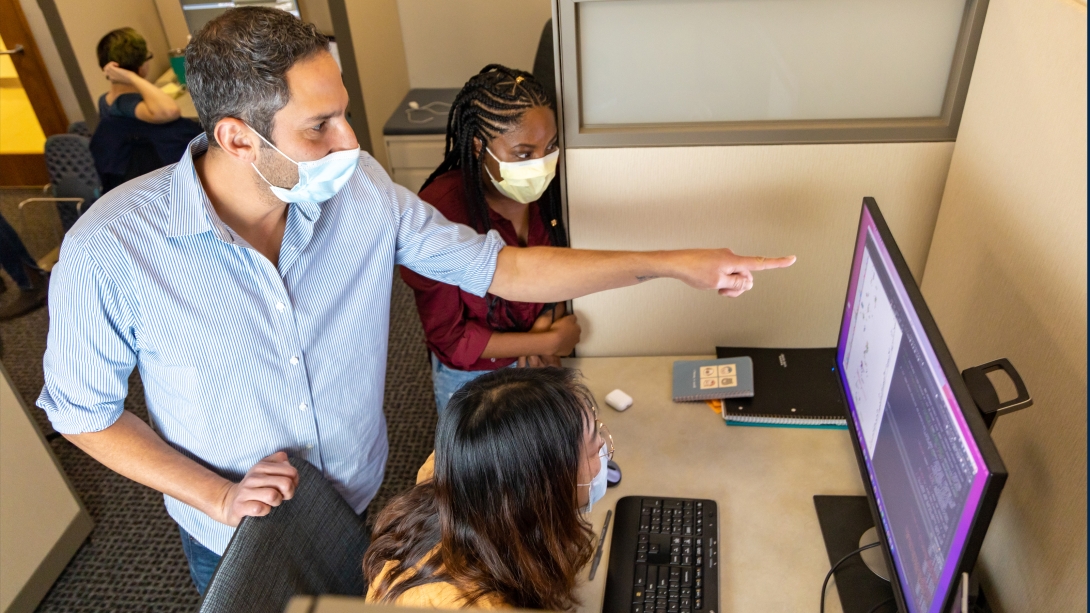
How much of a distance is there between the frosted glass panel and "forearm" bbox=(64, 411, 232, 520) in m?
0.91

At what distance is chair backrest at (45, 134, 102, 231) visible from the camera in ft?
9.72

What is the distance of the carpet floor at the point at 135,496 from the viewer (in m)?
2.04

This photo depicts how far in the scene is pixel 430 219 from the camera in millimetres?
1367

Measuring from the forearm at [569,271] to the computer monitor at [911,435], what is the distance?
0.32 m

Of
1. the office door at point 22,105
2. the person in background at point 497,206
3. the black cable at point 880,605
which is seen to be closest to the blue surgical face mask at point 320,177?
the person in background at point 497,206

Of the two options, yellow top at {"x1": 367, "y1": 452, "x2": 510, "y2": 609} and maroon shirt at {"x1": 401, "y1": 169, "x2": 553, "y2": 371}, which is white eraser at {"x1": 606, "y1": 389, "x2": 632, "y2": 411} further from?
yellow top at {"x1": 367, "y1": 452, "x2": 510, "y2": 609}

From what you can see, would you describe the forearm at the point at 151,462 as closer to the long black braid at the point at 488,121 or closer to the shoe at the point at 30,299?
the long black braid at the point at 488,121

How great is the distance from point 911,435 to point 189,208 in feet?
3.32

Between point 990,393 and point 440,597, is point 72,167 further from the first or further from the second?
point 990,393

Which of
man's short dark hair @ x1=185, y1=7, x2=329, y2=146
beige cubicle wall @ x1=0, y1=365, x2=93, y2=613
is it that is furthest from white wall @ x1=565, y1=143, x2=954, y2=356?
beige cubicle wall @ x1=0, y1=365, x2=93, y2=613

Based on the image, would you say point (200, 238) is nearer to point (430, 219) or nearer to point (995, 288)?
point (430, 219)

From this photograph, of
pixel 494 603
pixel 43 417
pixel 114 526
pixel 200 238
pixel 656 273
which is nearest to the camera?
pixel 494 603

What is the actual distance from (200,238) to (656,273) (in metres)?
0.71

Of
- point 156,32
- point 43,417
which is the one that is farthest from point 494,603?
point 156,32
